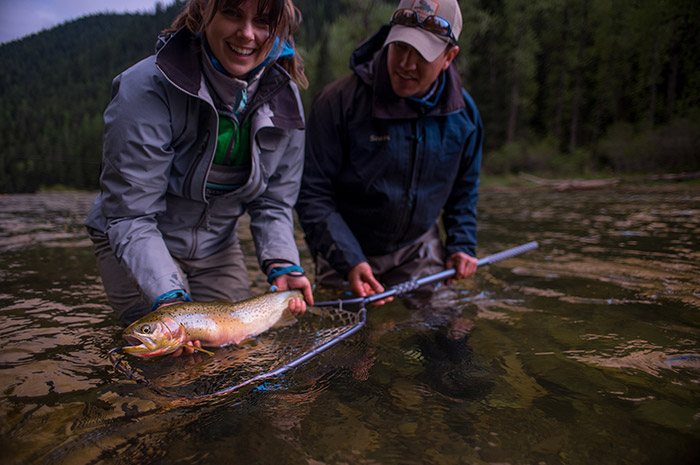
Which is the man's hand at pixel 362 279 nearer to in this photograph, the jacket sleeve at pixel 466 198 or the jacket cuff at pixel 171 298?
the jacket sleeve at pixel 466 198

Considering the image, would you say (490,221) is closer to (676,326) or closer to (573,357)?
(676,326)

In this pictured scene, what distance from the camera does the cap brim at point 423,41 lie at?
2732mm

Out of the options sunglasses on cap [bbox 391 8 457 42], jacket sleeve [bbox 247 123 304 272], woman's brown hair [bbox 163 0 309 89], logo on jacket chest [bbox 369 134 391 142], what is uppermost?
sunglasses on cap [bbox 391 8 457 42]

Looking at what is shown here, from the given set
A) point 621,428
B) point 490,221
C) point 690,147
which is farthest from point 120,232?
point 690,147

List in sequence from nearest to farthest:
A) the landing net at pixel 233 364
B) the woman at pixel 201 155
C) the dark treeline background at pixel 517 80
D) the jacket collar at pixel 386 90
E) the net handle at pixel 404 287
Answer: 1. the landing net at pixel 233 364
2. the woman at pixel 201 155
3. the net handle at pixel 404 287
4. the jacket collar at pixel 386 90
5. the dark treeline background at pixel 517 80

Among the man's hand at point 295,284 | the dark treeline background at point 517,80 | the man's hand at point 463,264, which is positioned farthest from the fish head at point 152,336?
the man's hand at point 463,264

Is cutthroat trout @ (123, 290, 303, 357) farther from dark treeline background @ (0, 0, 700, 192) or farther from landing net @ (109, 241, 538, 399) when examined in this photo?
dark treeline background @ (0, 0, 700, 192)

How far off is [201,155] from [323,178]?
3.37ft

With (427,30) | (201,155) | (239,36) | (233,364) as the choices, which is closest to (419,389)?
(233,364)

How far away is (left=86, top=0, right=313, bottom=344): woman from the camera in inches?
84.1

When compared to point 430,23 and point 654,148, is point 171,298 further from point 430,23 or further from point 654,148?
point 654,148

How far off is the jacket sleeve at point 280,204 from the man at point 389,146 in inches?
12.3

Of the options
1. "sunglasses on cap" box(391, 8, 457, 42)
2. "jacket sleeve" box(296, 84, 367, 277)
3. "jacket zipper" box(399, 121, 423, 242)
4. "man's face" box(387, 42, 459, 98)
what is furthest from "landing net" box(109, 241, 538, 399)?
"sunglasses on cap" box(391, 8, 457, 42)

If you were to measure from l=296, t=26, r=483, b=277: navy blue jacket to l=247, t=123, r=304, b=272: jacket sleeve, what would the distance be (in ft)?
1.03
